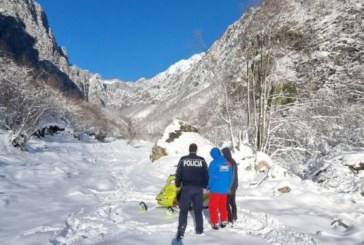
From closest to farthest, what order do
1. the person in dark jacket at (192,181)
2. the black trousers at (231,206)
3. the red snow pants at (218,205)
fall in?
the person in dark jacket at (192,181)
the red snow pants at (218,205)
the black trousers at (231,206)

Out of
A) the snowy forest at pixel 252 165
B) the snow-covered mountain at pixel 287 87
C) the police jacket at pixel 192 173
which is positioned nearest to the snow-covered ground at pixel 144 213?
the snowy forest at pixel 252 165

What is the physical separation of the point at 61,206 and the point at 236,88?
11544mm

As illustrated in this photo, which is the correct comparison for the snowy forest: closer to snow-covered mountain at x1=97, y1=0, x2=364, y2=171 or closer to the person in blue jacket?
A: snow-covered mountain at x1=97, y1=0, x2=364, y2=171

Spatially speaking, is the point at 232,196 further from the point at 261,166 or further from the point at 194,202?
the point at 261,166

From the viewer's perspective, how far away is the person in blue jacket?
790 cm

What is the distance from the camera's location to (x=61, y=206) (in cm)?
977

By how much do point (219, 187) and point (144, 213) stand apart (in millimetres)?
2223

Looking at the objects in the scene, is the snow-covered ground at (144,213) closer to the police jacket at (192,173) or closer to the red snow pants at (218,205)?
the red snow pants at (218,205)

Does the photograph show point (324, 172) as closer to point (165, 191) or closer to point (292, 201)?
point (292, 201)

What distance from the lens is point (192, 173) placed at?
755 cm

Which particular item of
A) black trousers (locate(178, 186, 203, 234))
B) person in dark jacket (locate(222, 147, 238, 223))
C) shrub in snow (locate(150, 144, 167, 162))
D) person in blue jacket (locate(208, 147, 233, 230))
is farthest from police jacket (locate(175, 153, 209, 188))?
shrub in snow (locate(150, 144, 167, 162))

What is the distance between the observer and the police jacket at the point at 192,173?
755 centimetres

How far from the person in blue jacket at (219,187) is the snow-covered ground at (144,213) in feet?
1.08

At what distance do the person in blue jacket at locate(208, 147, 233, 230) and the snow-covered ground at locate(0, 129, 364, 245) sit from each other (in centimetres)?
33
